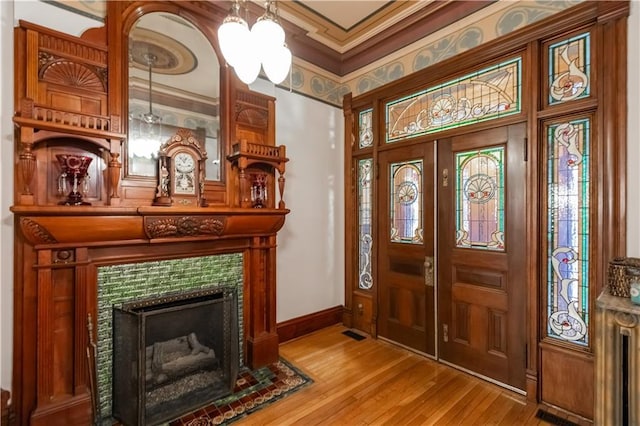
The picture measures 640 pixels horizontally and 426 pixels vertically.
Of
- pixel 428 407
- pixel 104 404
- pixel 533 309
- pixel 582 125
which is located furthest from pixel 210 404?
pixel 582 125

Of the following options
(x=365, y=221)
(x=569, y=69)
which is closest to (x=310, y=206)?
(x=365, y=221)

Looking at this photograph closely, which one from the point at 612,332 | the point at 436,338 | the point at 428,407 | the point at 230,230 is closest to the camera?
the point at 612,332

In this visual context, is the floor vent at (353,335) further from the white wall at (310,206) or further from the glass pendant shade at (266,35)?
the glass pendant shade at (266,35)

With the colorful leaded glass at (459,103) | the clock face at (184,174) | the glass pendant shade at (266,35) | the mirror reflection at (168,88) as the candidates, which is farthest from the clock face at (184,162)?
the colorful leaded glass at (459,103)

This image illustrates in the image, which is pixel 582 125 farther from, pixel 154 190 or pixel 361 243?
pixel 154 190

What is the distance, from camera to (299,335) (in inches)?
132

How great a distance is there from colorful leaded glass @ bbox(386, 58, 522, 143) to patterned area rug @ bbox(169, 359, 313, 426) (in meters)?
2.55

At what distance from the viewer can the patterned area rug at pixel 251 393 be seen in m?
2.06

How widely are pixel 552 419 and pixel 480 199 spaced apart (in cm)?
166

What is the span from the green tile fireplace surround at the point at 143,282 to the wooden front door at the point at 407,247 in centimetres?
166

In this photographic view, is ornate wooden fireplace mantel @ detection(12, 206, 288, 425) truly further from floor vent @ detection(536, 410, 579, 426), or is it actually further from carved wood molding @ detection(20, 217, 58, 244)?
floor vent @ detection(536, 410, 579, 426)

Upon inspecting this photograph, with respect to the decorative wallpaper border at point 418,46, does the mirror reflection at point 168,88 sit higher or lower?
lower

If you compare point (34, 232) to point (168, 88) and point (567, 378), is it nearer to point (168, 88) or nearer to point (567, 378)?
point (168, 88)

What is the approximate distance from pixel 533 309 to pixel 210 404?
2541mm
